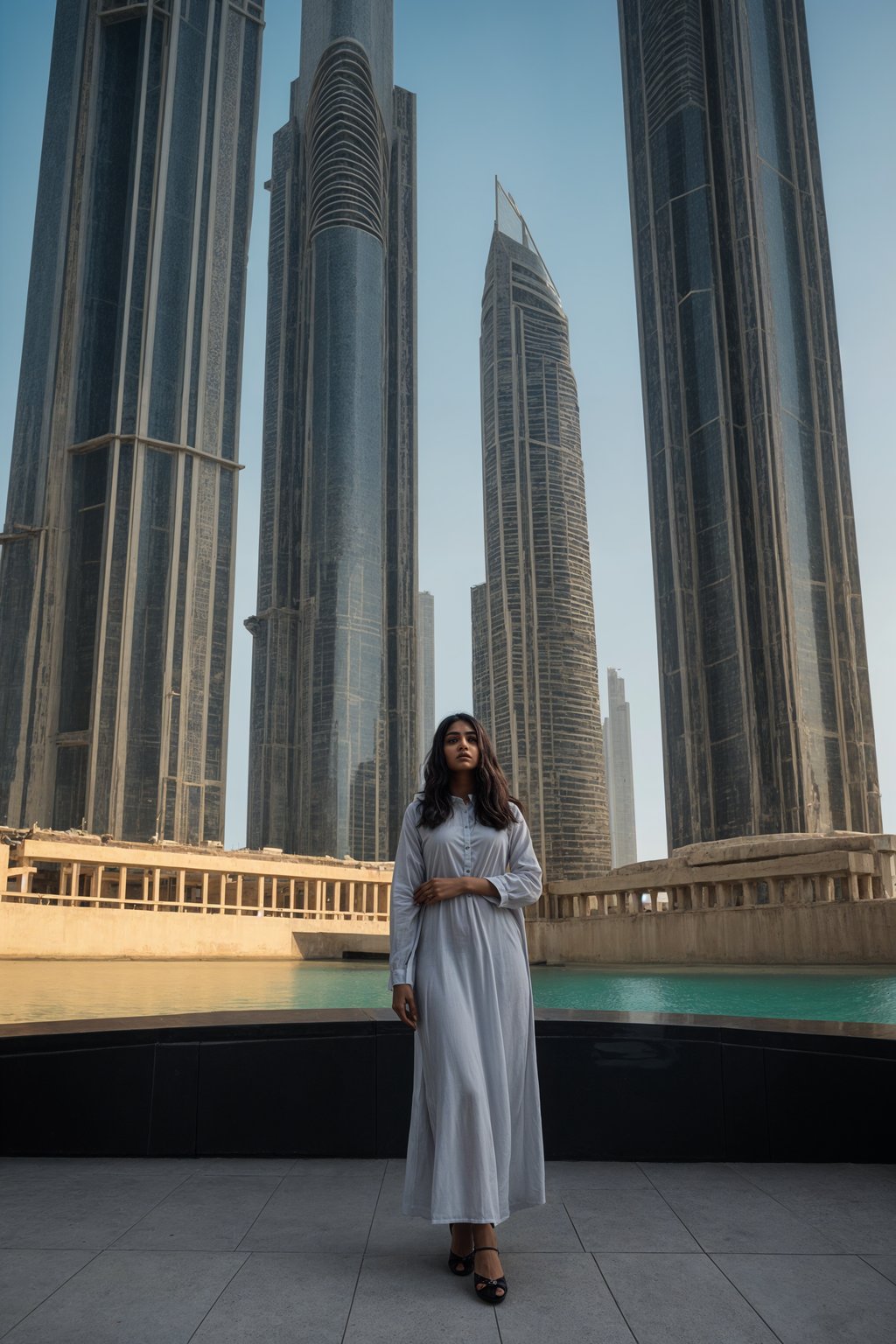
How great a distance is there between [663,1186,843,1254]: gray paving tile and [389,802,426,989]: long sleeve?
4.88ft

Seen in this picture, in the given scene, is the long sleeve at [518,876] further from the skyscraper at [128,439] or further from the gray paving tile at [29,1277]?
the skyscraper at [128,439]

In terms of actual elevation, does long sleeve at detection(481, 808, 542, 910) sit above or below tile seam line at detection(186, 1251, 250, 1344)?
above

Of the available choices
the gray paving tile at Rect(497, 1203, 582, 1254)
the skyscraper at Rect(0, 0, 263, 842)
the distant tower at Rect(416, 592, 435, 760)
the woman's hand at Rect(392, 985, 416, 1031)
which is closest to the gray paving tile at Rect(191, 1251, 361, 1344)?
the gray paving tile at Rect(497, 1203, 582, 1254)

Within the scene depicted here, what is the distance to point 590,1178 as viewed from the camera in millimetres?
4703

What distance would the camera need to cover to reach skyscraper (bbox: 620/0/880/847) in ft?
180

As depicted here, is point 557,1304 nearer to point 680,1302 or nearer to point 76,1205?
point 680,1302

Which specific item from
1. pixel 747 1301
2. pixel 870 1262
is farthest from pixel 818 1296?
pixel 870 1262

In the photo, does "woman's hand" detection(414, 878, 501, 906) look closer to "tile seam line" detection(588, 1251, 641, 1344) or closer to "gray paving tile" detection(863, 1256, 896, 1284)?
"tile seam line" detection(588, 1251, 641, 1344)

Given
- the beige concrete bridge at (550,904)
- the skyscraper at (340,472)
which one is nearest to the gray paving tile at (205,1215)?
the beige concrete bridge at (550,904)

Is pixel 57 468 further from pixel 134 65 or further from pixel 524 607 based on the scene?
pixel 524 607

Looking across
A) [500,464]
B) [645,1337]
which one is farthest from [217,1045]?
[500,464]

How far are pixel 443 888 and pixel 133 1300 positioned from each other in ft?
5.41

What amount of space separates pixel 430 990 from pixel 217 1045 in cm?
199

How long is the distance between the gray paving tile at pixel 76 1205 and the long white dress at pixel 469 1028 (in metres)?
1.24
